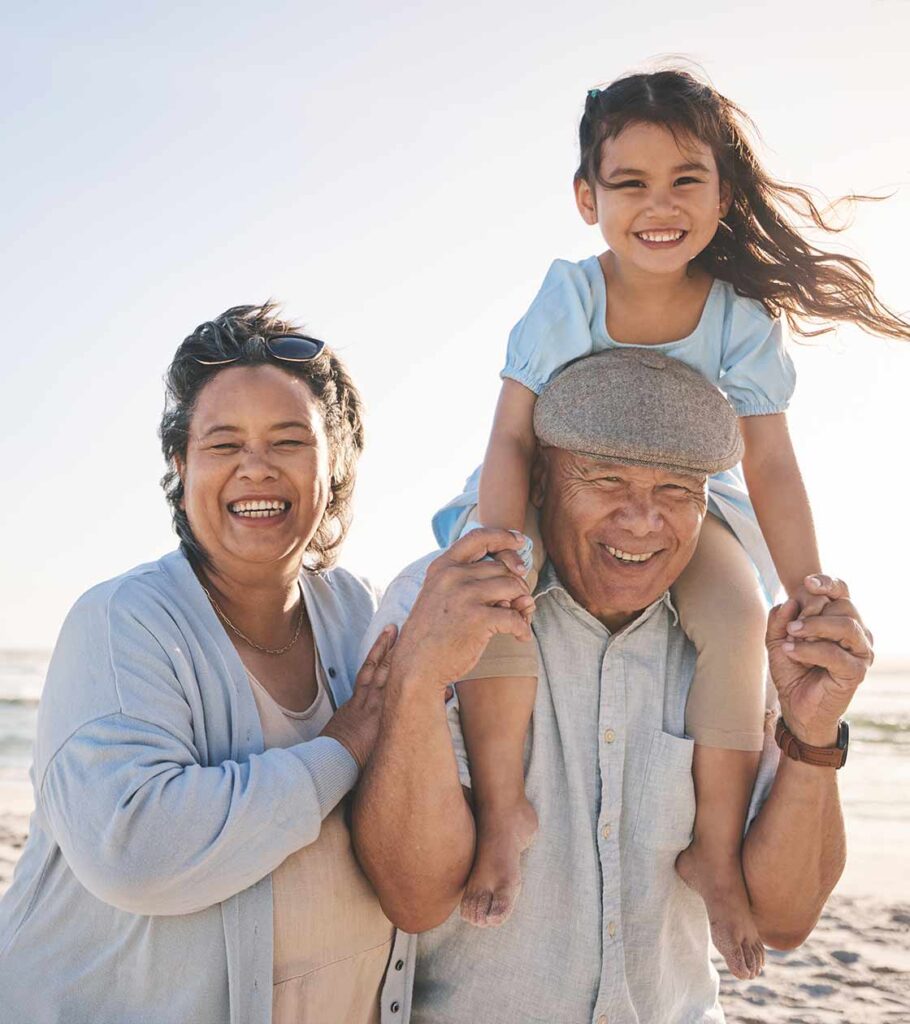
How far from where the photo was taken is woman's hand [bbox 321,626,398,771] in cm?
268

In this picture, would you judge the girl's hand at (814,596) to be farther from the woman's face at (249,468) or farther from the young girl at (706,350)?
the woman's face at (249,468)

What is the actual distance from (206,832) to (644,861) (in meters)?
1.16

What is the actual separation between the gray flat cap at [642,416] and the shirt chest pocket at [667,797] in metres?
0.74

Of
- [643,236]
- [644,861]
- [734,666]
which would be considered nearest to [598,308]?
[643,236]

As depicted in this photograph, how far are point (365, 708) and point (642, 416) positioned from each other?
1028 millimetres

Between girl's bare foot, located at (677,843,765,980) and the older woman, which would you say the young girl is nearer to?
girl's bare foot, located at (677,843,765,980)

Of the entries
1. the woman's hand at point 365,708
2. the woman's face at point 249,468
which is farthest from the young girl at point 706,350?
the woman's face at point 249,468

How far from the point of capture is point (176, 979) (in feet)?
7.77

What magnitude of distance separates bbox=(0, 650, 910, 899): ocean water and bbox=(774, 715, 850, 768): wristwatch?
567cm

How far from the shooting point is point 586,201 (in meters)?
3.29

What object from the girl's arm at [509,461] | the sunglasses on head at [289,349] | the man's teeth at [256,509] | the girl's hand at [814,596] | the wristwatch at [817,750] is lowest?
the wristwatch at [817,750]

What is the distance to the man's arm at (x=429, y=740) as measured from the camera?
8.11 feet

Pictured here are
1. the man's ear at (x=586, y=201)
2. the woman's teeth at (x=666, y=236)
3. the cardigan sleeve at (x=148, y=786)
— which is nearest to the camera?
the cardigan sleeve at (x=148, y=786)

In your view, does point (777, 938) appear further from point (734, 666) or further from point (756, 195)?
point (756, 195)
